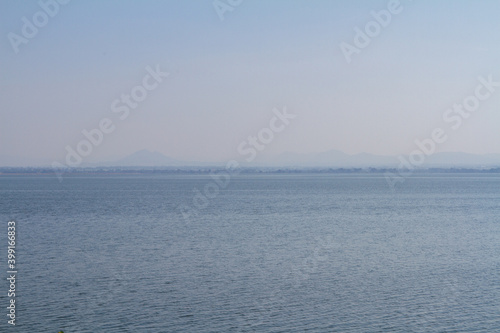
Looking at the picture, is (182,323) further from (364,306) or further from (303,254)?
(303,254)

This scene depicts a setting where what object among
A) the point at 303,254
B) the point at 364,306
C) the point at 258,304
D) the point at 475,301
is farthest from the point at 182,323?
the point at 303,254

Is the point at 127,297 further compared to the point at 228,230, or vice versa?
the point at 228,230

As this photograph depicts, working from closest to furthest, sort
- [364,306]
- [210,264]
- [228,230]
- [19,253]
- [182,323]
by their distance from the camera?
[182,323] < [364,306] < [210,264] < [19,253] < [228,230]

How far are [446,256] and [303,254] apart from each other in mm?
9124

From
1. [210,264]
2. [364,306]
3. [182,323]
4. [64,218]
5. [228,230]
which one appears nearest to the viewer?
[182,323]

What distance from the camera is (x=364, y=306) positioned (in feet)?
75.8

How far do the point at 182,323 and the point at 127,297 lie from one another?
435 cm

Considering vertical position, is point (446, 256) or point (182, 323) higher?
point (182, 323)

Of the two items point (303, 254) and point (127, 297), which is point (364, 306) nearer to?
point (127, 297)

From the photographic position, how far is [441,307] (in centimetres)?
2319

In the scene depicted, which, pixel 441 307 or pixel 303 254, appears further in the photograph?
pixel 303 254

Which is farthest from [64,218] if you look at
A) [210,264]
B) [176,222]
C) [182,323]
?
[182,323]

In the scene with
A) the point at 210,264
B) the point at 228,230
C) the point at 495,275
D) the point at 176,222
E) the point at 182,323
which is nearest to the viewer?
the point at 182,323

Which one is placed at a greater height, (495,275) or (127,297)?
(127,297)
